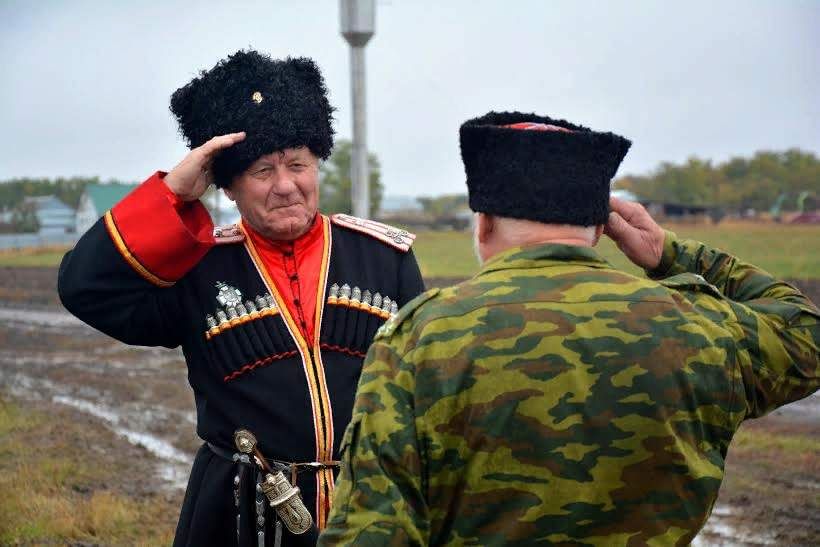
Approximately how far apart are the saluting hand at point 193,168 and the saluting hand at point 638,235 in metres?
1.14

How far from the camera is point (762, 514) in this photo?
566 cm

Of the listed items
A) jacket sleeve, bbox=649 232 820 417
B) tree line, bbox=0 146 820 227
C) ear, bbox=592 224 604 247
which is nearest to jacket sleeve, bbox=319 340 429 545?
ear, bbox=592 224 604 247

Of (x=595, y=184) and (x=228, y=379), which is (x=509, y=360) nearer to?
(x=595, y=184)

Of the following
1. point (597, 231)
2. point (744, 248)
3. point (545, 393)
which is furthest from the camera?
point (744, 248)

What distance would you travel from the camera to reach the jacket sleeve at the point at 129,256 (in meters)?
2.67

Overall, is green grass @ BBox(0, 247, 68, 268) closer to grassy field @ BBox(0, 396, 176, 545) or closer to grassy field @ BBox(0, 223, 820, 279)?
grassy field @ BBox(0, 223, 820, 279)

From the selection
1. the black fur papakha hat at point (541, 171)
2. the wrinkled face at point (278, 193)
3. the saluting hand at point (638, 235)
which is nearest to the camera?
the black fur papakha hat at point (541, 171)

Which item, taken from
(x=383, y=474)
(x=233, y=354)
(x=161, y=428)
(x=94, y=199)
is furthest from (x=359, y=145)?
(x=94, y=199)

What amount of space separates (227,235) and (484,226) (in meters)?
1.30

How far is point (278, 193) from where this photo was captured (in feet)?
9.53

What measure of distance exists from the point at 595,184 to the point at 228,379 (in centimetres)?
140

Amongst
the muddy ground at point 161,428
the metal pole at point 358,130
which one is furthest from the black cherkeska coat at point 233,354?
the metal pole at point 358,130

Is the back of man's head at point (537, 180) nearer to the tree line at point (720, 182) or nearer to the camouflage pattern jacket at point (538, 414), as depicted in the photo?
the camouflage pattern jacket at point (538, 414)

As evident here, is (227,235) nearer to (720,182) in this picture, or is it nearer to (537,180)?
(537,180)
